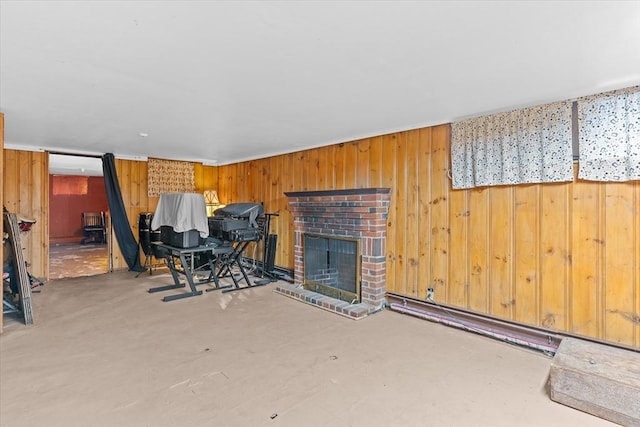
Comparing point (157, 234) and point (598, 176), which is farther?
point (157, 234)

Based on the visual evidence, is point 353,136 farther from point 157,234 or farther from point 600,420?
point 157,234

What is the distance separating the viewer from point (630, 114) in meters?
2.36

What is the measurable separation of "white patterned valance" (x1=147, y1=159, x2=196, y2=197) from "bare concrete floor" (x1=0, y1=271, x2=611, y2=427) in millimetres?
2875

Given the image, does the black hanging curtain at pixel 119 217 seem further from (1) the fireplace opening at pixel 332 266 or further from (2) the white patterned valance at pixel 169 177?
(1) the fireplace opening at pixel 332 266

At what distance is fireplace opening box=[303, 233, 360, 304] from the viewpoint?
158 inches

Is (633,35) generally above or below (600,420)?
above

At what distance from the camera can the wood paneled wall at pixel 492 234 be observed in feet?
8.18

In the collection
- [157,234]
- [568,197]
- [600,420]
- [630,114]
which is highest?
[630,114]

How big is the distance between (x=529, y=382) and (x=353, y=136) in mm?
3029

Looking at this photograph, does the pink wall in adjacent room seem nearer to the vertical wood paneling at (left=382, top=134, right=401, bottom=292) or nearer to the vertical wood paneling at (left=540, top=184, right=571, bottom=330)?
the vertical wood paneling at (left=382, top=134, right=401, bottom=292)

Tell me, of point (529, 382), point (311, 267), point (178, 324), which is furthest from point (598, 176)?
point (178, 324)

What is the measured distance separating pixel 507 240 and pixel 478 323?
85cm

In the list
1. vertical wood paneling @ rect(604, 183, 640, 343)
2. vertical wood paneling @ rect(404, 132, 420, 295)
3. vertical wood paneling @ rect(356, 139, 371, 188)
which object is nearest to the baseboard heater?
vertical wood paneling @ rect(404, 132, 420, 295)

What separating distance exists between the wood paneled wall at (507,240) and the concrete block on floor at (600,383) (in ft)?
1.59
